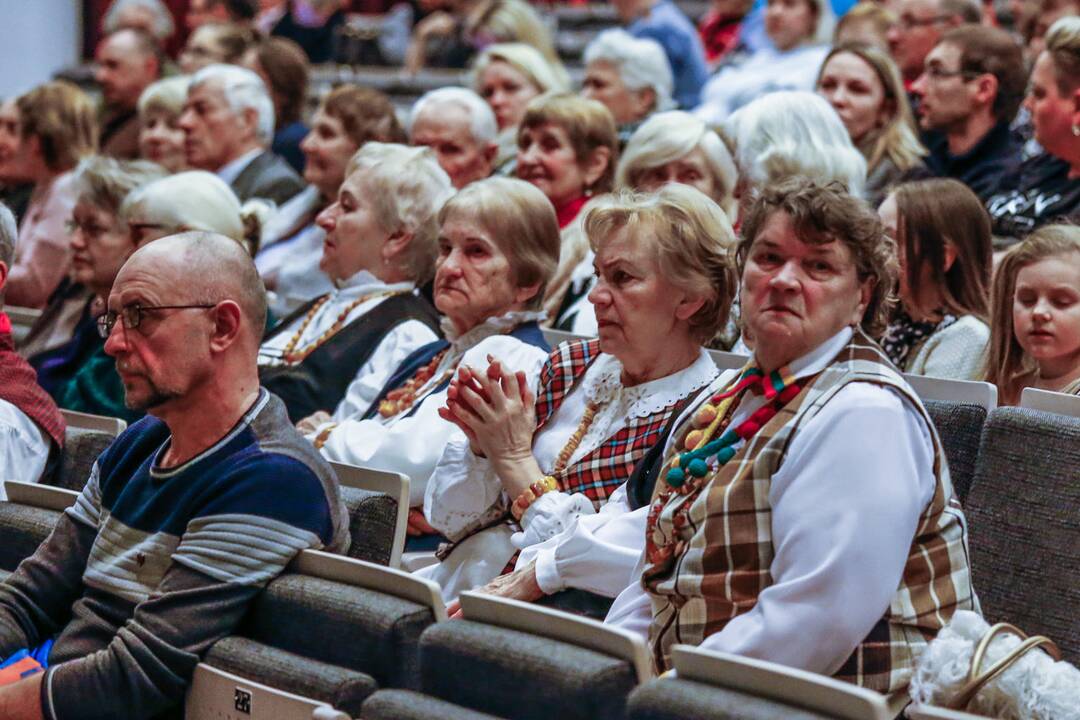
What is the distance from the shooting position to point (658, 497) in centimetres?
225

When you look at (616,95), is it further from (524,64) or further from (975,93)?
(975,93)

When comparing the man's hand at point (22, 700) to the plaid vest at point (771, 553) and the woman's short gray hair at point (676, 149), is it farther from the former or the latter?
the woman's short gray hair at point (676, 149)

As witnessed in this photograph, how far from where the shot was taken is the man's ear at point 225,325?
2301 millimetres

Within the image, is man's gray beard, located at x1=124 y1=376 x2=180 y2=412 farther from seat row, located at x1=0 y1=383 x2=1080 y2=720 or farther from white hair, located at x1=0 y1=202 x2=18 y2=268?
white hair, located at x1=0 y1=202 x2=18 y2=268

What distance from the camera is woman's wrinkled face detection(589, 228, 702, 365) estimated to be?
2590 mm

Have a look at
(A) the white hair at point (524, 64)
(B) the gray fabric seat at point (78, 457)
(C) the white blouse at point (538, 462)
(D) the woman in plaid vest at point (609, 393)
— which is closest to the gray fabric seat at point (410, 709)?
(D) the woman in plaid vest at point (609, 393)

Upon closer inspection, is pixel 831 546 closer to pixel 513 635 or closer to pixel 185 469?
pixel 513 635

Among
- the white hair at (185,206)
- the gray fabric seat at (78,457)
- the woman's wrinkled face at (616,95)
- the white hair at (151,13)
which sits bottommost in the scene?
the white hair at (151,13)

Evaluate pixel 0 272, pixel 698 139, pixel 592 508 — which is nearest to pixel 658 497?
pixel 592 508

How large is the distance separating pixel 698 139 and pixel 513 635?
2167mm

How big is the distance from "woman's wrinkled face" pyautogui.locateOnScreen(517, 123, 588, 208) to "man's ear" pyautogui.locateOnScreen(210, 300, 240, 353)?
1952mm

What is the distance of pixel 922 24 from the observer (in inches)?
213

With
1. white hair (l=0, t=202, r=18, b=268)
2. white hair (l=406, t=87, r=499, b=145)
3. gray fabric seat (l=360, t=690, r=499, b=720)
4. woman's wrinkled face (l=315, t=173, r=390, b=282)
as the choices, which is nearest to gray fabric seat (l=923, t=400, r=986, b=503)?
gray fabric seat (l=360, t=690, r=499, b=720)

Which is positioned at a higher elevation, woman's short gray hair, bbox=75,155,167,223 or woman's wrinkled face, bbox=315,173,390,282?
woman's wrinkled face, bbox=315,173,390,282
